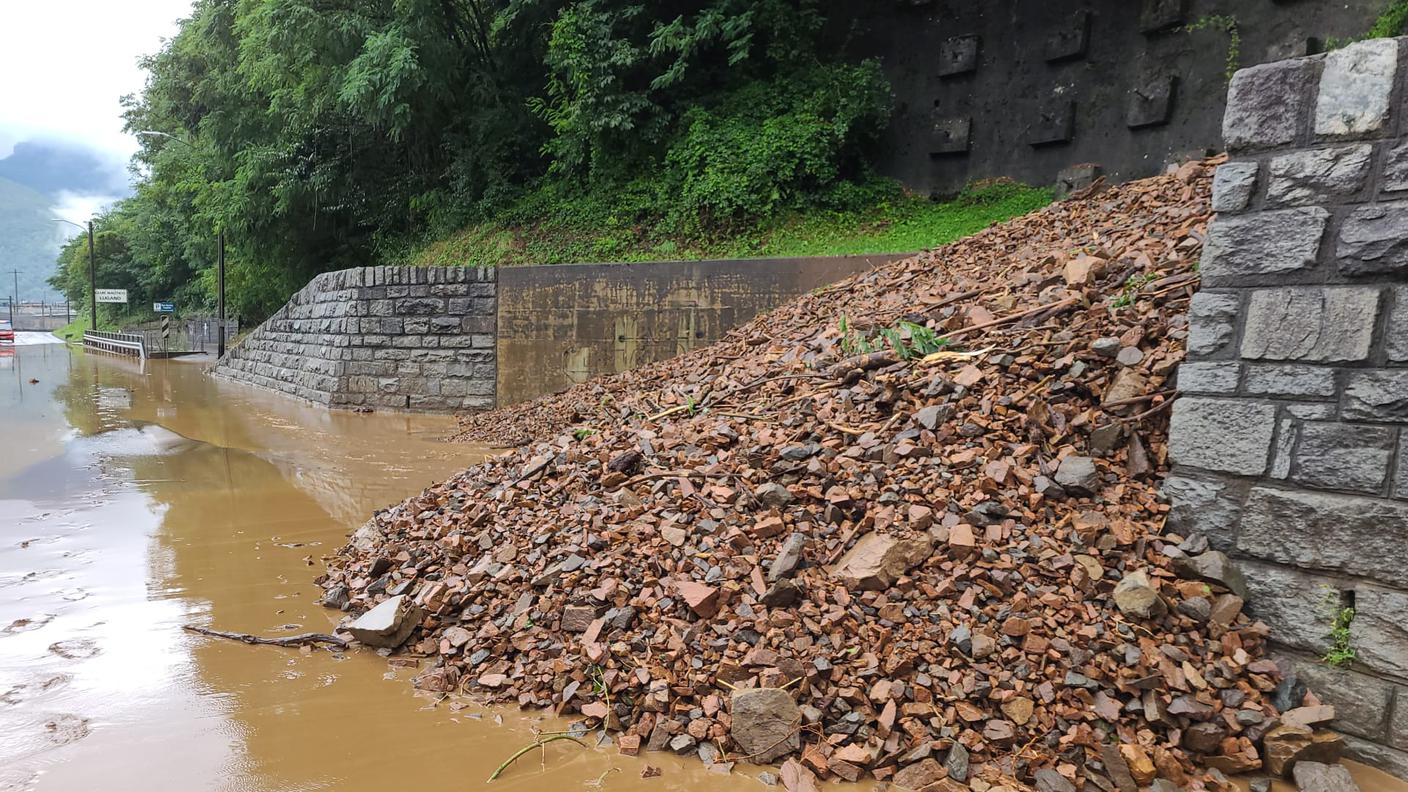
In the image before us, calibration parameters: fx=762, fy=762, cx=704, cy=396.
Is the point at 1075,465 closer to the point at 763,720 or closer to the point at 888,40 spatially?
the point at 763,720

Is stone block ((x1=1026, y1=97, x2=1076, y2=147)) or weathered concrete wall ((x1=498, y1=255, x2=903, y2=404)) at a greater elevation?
stone block ((x1=1026, y1=97, x2=1076, y2=147))

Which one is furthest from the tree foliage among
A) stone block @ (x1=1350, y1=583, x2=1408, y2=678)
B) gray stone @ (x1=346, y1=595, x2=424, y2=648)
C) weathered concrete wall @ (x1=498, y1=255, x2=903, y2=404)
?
stone block @ (x1=1350, y1=583, x2=1408, y2=678)

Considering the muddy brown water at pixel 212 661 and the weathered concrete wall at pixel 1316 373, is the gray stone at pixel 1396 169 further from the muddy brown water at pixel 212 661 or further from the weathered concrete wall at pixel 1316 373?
the muddy brown water at pixel 212 661

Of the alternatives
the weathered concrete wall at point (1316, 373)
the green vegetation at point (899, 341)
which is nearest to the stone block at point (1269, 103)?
the weathered concrete wall at point (1316, 373)

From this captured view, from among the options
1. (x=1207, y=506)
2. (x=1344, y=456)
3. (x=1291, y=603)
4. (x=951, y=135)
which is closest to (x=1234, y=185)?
(x=1344, y=456)

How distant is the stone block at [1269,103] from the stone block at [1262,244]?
293 millimetres

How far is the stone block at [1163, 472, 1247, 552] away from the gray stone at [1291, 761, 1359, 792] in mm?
809

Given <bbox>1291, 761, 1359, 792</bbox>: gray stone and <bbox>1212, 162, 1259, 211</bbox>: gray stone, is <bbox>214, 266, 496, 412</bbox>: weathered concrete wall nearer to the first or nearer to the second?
<bbox>1212, 162, 1259, 211</bbox>: gray stone

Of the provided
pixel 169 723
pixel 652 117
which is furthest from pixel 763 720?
pixel 652 117

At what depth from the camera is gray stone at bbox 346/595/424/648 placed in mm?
3518

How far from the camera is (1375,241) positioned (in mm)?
2717

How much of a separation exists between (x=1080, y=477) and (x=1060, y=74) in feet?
33.6

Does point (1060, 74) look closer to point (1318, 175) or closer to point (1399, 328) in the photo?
point (1318, 175)

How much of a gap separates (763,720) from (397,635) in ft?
6.06
